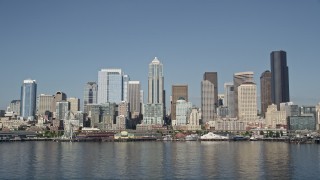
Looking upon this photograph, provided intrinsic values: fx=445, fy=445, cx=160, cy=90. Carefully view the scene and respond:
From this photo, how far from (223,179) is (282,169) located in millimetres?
15223

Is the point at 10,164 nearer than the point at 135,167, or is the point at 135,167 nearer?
the point at 135,167

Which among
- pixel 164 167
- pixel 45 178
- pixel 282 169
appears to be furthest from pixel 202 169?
pixel 45 178

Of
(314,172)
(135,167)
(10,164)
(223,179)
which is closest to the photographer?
(223,179)

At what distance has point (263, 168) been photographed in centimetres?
6856

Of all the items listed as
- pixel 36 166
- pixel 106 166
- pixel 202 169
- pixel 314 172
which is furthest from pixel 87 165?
pixel 314 172

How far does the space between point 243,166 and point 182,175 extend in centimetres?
1518

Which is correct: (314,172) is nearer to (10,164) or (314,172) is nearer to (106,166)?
(106,166)

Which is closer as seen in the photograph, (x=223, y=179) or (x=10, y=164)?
(x=223, y=179)

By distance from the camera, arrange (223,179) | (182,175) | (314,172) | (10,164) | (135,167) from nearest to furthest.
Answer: (223,179) < (182,175) < (314,172) < (135,167) < (10,164)

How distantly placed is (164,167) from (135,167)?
4.60m

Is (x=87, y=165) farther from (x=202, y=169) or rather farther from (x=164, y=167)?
(x=202, y=169)

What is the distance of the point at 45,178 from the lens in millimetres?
57906

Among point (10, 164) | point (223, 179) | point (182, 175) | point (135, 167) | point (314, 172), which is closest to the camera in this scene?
point (223, 179)

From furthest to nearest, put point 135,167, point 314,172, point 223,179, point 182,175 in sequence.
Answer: point 135,167
point 314,172
point 182,175
point 223,179
